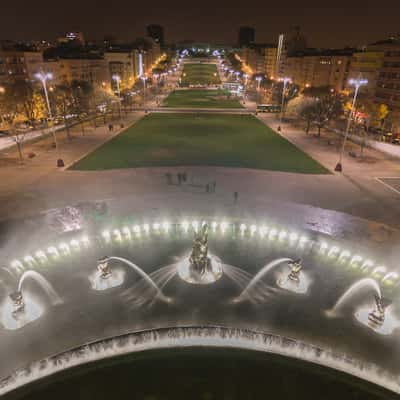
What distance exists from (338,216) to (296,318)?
36.6ft

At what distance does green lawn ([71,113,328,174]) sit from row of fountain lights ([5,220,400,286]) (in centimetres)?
1356

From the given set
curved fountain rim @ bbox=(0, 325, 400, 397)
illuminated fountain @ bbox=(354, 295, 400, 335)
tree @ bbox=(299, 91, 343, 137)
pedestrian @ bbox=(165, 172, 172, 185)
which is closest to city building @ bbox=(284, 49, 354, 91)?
tree @ bbox=(299, 91, 343, 137)

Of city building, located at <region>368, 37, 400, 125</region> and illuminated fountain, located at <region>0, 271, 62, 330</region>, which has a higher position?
city building, located at <region>368, 37, 400, 125</region>

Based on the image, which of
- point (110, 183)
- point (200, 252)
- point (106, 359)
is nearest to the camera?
point (106, 359)

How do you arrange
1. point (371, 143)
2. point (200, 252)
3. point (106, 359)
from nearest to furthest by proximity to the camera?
point (106, 359) < point (200, 252) < point (371, 143)

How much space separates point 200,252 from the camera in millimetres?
15203

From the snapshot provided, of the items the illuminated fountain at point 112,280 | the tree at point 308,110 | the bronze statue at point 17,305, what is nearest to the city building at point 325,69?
the tree at point 308,110

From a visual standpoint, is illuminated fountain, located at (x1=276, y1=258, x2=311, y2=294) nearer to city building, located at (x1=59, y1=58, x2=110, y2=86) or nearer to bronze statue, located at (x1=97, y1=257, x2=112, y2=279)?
bronze statue, located at (x1=97, y1=257, x2=112, y2=279)

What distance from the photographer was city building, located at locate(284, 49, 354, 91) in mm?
104125

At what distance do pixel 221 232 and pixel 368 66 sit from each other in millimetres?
90963

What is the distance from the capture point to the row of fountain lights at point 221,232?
16188mm

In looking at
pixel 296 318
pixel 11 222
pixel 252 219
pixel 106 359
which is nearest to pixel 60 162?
pixel 11 222

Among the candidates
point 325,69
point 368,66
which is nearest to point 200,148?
point 368,66

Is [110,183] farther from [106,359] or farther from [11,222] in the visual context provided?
[106,359]
